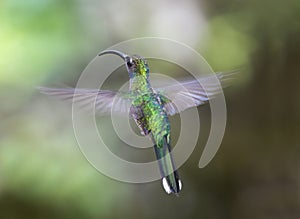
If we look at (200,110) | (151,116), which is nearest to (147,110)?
(151,116)

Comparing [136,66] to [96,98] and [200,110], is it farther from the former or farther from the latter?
[200,110]

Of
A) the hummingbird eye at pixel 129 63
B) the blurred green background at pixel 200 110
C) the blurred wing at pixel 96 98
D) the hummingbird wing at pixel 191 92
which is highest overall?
the blurred green background at pixel 200 110

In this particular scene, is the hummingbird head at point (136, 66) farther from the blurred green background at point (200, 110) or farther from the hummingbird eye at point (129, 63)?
the blurred green background at point (200, 110)

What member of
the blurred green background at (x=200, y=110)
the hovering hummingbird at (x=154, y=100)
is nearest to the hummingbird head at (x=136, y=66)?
the hovering hummingbird at (x=154, y=100)

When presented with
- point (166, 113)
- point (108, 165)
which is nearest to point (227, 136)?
point (108, 165)

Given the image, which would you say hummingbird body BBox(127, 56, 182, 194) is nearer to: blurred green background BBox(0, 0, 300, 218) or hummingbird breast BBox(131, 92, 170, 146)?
hummingbird breast BBox(131, 92, 170, 146)

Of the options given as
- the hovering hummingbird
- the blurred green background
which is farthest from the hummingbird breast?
the blurred green background

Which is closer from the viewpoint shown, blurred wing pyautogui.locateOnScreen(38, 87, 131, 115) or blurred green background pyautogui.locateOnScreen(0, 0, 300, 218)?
blurred wing pyautogui.locateOnScreen(38, 87, 131, 115)
